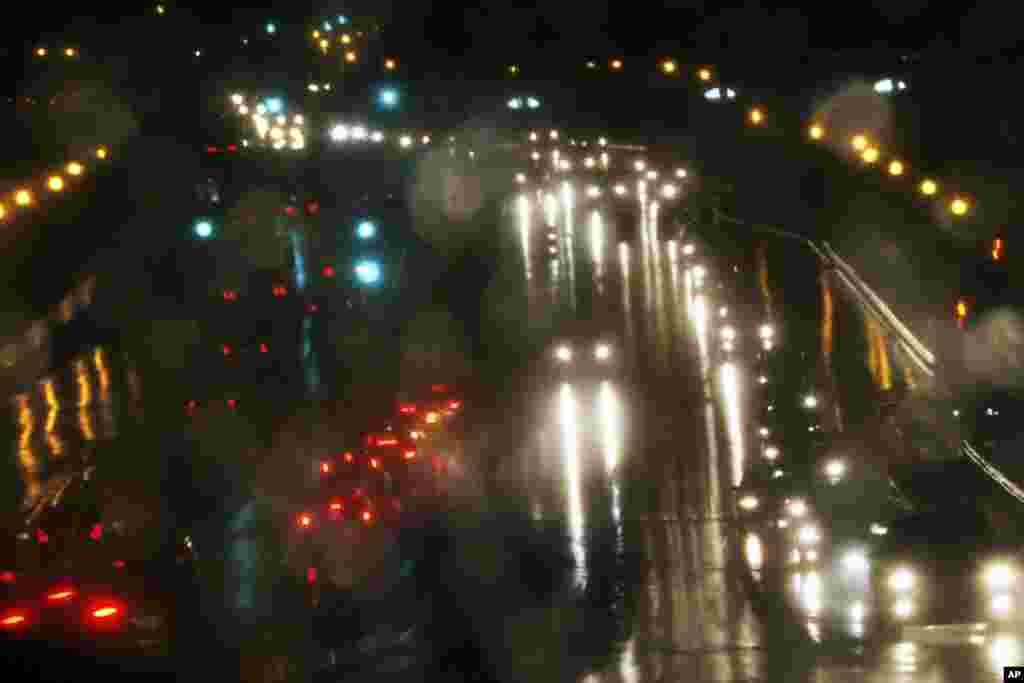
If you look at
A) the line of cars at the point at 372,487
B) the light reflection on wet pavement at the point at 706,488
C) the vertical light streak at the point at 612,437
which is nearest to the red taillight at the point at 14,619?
the light reflection on wet pavement at the point at 706,488

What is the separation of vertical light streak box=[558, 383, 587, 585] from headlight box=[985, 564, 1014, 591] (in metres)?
4.22

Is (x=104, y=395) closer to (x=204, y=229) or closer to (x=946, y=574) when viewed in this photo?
(x=204, y=229)

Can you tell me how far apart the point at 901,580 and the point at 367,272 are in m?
25.4

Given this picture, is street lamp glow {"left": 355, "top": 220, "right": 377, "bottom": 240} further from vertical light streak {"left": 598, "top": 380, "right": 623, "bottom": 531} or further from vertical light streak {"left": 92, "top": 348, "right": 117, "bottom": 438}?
vertical light streak {"left": 598, "top": 380, "right": 623, "bottom": 531}

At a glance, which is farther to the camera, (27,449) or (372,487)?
(27,449)

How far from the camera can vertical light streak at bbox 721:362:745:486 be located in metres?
24.8

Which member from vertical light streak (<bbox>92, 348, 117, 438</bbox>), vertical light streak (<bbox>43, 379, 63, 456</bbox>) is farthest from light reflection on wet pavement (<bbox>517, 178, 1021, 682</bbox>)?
vertical light streak (<bbox>43, 379, 63, 456</bbox>)

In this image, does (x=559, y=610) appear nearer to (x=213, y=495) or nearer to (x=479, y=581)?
(x=479, y=581)

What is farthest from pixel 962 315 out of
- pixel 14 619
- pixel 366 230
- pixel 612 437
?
pixel 14 619

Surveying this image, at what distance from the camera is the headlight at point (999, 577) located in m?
15.0

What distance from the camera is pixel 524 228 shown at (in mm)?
65312

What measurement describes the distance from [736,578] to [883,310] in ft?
64.7

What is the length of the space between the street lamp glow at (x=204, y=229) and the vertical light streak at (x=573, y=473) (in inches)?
607

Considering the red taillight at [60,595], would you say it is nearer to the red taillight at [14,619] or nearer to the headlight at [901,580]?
Result: the red taillight at [14,619]
